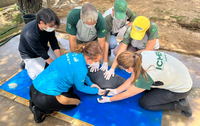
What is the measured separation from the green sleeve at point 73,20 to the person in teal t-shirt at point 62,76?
0.78m

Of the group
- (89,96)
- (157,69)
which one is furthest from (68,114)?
(157,69)

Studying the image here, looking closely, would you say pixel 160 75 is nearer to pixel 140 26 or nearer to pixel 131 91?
pixel 131 91

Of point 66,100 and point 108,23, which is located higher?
point 108,23

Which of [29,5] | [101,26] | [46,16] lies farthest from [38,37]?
[29,5]

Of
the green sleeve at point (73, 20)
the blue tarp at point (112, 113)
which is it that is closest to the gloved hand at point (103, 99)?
the blue tarp at point (112, 113)

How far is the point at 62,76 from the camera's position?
149 cm

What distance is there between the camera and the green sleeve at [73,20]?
2.09 metres

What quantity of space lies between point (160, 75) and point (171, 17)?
4.38 meters

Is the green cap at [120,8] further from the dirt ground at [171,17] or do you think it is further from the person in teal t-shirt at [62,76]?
the dirt ground at [171,17]

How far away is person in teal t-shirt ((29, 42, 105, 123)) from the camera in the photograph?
1.44 meters

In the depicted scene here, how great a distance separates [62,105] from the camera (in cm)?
165

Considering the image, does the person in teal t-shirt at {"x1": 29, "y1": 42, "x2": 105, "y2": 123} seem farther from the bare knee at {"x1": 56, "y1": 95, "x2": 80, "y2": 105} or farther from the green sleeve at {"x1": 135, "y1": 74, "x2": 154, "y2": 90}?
the green sleeve at {"x1": 135, "y1": 74, "x2": 154, "y2": 90}

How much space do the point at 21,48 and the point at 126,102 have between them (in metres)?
1.90

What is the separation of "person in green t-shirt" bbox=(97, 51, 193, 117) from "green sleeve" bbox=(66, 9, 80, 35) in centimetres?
116
